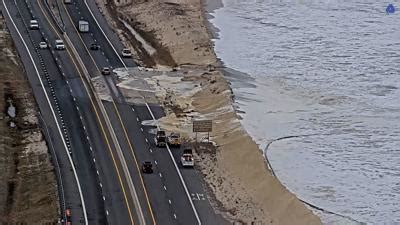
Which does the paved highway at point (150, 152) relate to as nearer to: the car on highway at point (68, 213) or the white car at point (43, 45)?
the white car at point (43, 45)

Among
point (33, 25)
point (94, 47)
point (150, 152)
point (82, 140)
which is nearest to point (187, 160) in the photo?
point (150, 152)

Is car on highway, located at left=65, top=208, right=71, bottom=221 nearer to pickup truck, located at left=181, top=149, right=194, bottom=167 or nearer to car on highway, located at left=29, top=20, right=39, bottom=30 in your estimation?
pickup truck, located at left=181, top=149, right=194, bottom=167

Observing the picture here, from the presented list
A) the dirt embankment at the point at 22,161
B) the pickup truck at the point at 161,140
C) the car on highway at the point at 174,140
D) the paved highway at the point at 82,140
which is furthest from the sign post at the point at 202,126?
the dirt embankment at the point at 22,161

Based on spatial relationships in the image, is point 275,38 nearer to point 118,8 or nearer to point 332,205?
point 118,8

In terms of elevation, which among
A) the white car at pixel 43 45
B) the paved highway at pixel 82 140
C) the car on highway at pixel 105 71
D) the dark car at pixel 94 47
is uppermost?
the paved highway at pixel 82 140

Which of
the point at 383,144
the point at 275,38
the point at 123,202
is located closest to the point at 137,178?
the point at 123,202

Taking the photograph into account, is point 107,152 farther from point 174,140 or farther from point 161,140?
point 174,140
